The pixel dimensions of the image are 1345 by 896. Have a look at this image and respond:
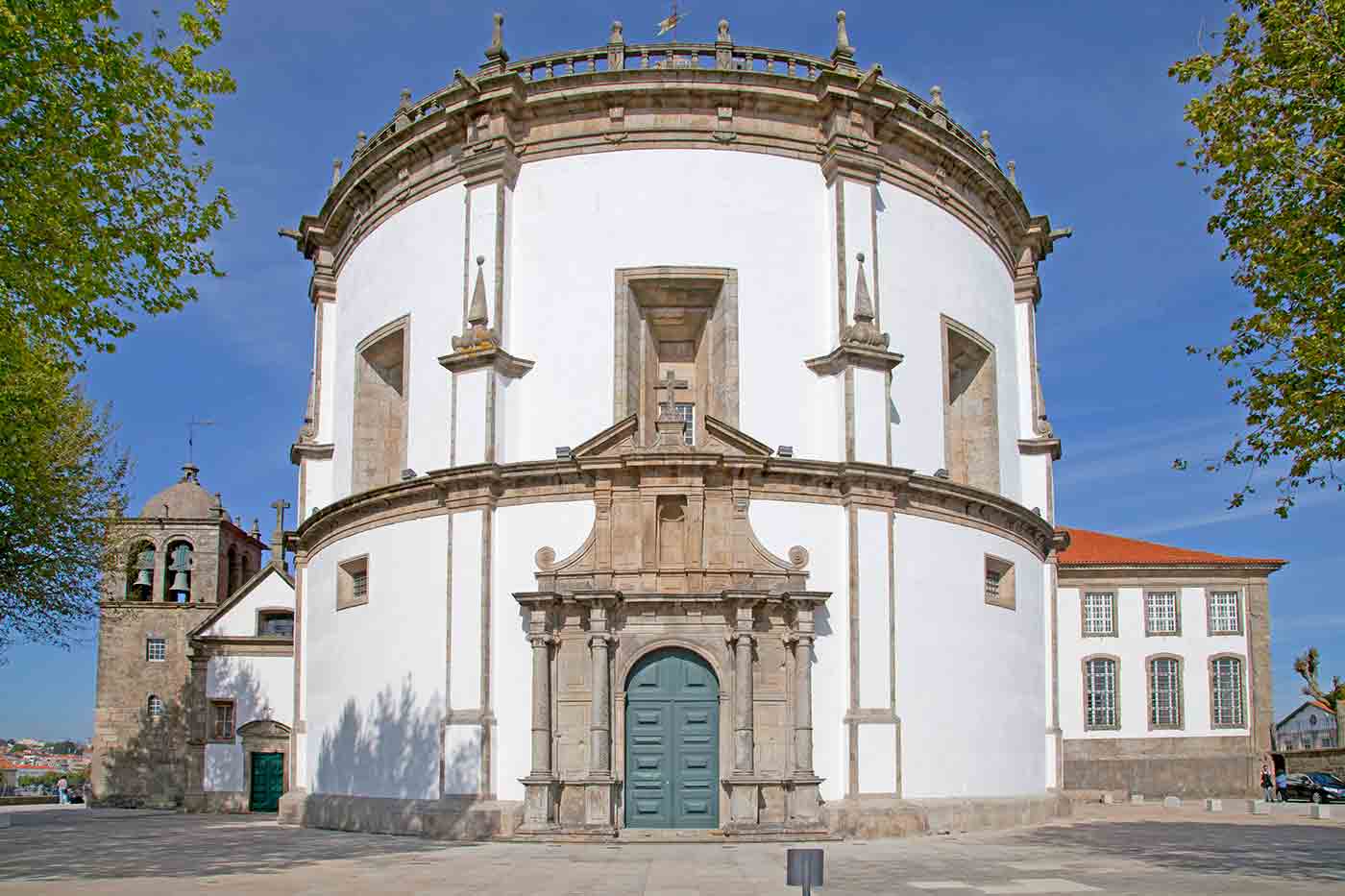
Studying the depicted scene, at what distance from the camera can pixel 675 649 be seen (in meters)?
21.5

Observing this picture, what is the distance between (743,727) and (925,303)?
879cm

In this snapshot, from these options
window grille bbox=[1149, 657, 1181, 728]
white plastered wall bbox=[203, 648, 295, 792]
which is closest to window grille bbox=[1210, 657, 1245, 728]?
window grille bbox=[1149, 657, 1181, 728]

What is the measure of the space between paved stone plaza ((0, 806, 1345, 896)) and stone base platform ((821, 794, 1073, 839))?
0.44 metres

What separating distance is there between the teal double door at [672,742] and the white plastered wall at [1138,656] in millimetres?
24419

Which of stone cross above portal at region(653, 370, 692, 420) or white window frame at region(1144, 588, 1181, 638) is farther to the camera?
white window frame at region(1144, 588, 1181, 638)

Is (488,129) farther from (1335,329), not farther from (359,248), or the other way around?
(1335,329)

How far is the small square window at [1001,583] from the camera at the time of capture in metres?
25.0

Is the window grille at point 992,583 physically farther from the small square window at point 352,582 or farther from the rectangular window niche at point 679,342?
the small square window at point 352,582

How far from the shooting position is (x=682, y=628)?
21438 millimetres

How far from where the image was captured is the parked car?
119 ft

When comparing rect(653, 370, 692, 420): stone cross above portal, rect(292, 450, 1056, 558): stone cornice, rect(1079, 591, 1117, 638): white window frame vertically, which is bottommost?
rect(1079, 591, 1117, 638): white window frame

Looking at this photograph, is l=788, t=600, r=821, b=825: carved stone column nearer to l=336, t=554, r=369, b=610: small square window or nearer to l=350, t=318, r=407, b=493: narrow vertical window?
l=336, t=554, r=369, b=610: small square window

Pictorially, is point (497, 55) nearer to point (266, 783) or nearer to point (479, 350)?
Result: point (479, 350)

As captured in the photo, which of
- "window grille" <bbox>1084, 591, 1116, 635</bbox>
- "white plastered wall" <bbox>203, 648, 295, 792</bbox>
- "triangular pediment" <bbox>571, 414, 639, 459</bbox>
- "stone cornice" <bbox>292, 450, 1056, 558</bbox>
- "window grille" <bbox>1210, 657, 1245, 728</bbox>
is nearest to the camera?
"stone cornice" <bbox>292, 450, 1056, 558</bbox>
